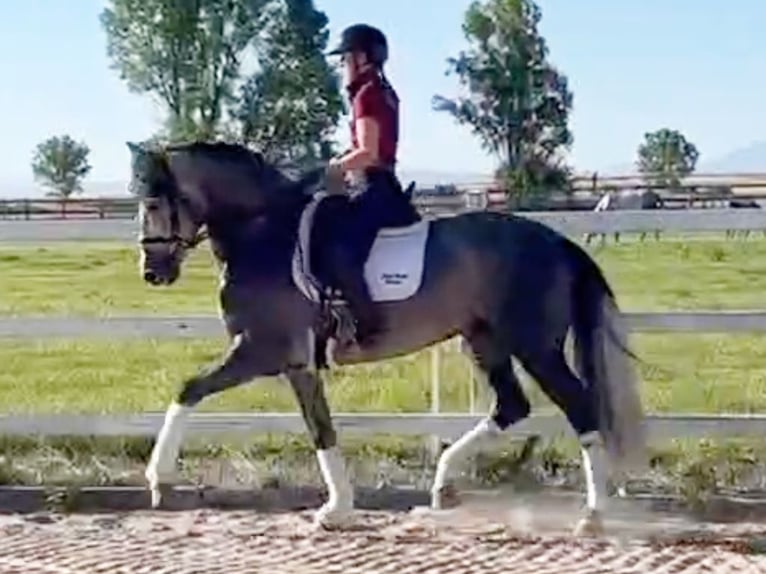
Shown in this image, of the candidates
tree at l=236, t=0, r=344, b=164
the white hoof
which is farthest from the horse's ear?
tree at l=236, t=0, r=344, b=164

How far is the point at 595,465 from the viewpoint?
Answer: 6.93 metres

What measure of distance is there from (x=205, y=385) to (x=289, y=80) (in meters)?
42.9

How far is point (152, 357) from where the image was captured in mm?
11805

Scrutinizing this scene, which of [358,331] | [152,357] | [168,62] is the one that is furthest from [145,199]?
[168,62]

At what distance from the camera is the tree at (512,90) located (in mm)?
51719

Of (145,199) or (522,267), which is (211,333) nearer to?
(145,199)

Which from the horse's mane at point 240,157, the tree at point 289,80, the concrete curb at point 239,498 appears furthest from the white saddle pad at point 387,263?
the tree at point 289,80

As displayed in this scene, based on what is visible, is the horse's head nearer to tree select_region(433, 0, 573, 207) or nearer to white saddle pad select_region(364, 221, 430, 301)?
white saddle pad select_region(364, 221, 430, 301)

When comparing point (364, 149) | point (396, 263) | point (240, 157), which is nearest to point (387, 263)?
point (396, 263)

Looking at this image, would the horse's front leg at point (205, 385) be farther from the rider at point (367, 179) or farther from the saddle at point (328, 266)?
the rider at point (367, 179)

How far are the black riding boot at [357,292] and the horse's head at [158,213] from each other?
72 centimetres

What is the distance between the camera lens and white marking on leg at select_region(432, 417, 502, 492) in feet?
23.5

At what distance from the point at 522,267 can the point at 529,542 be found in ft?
3.97

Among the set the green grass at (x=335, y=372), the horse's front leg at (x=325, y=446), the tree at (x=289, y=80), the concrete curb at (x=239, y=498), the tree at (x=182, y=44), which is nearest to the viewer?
the horse's front leg at (x=325, y=446)
